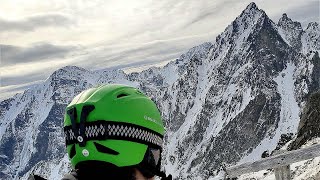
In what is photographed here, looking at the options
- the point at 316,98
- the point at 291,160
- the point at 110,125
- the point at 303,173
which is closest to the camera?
the point at 110,125

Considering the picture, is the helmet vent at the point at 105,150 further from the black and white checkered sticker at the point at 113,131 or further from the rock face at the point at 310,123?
the rock face at the point at 310,123

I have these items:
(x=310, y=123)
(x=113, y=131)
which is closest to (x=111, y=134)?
(x=113, y=131)

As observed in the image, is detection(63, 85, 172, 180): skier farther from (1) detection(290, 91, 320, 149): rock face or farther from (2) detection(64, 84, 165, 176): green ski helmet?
(1) detection(290, 91, 320, 149): rock face

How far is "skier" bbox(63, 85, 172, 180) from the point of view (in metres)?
2.98

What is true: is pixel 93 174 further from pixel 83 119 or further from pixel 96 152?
pixel 83 119

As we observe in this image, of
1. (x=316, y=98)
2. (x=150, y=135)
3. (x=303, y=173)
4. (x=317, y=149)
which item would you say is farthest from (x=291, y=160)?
(x=316, y=98)

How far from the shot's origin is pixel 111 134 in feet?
9.78

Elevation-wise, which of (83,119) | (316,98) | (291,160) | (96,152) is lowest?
(316,98)

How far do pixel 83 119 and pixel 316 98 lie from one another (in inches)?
1630

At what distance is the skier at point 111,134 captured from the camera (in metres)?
2.98

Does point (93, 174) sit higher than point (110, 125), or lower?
lower

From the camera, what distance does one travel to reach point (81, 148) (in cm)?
305

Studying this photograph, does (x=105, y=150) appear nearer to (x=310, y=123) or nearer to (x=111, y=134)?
(x=111, y=134)

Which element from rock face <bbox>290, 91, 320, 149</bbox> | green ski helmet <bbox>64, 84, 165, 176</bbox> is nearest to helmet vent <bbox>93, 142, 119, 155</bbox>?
green ski helmet <bbox>64, 84, 165, 176</bbox>
